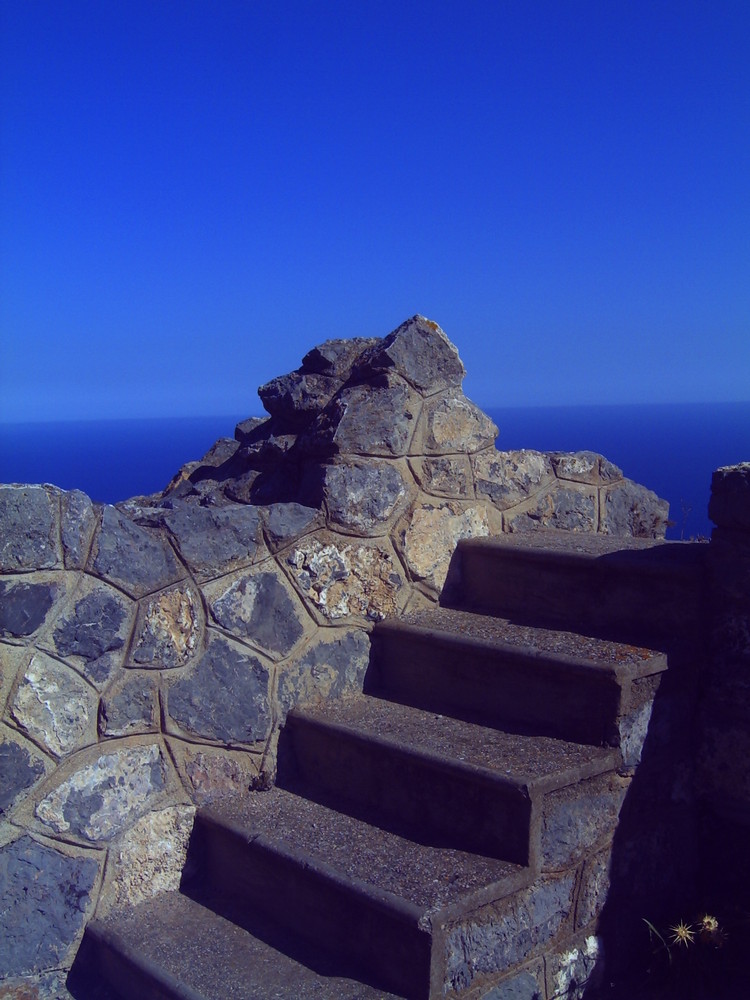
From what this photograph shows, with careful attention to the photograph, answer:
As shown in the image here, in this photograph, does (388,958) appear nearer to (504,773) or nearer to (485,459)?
(504,773)

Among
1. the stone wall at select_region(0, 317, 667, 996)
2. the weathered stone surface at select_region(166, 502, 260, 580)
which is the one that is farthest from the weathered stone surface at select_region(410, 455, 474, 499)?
the weathered stone surface at select_region(166, 502, 260, 580)

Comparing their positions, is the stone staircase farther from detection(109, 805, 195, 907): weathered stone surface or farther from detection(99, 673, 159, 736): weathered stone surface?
detection(99, 673, 159, 736): weathered stone surface

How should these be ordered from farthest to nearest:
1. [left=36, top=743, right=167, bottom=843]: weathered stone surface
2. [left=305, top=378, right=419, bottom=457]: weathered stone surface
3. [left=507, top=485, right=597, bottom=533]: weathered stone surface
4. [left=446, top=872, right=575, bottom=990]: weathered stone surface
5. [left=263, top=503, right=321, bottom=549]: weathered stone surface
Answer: [left=507, top=485, right=597, bottom=533]: weathered stone surface < [left=305, top=378, right=419, bottom=457]: weathered stone surface < [left=263, top=503, right=321, bottom=549]: weathered stone surface < [left=36, top=743, right=167, bottom=843]: weathered stone surface < [left=446, top=872, right=575, bottom=990]: weathered stone surface

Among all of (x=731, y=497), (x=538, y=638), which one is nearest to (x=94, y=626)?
(x=538, y=638)

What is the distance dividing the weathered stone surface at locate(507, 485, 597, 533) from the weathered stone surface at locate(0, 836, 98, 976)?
1.97 metres

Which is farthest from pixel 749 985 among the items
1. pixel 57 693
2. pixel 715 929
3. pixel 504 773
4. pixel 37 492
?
pixel 37 492

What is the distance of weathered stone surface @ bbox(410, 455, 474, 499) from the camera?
3.30 metres

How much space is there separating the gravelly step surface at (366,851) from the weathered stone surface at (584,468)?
69.0 inches

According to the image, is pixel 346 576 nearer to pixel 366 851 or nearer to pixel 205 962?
pixel 366 851

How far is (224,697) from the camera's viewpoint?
2.79 m

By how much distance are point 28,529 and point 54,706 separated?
0.49 m

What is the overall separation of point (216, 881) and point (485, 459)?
5.80 ft

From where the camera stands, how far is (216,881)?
8.91ft

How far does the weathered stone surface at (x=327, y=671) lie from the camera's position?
294 cm
